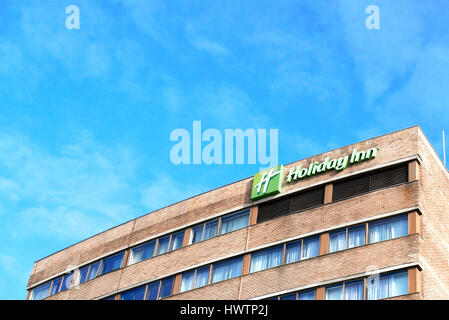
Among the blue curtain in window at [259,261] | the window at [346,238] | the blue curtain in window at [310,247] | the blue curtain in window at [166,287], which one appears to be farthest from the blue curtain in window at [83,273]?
the window at [346,238]

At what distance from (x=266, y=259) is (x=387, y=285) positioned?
8034 mm

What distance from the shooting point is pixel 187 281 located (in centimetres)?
3988

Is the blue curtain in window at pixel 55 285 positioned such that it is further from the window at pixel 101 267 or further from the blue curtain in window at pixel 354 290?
the blue curtain in window at pixel 354 290

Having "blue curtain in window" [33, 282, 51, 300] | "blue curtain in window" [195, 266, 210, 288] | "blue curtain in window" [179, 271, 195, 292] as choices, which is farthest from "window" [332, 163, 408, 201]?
"blue curtain in window" [33, 282, 51, 300]

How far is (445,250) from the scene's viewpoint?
1329 inches

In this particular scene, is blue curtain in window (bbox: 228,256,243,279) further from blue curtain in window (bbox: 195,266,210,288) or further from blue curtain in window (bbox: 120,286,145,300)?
blue curtain in window (bbox: 120,286,145,300)

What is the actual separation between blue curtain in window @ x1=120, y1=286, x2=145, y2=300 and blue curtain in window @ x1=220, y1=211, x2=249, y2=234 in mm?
6920

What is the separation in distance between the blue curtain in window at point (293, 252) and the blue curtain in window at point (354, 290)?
3.86 m

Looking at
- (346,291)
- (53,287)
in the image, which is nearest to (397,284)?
(346,291)

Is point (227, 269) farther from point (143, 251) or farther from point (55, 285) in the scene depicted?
point (55, 285)

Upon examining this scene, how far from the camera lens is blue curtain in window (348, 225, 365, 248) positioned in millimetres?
33688

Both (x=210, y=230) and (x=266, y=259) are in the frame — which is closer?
(x=266, y=259)

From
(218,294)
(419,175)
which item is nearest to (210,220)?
(218,294)
